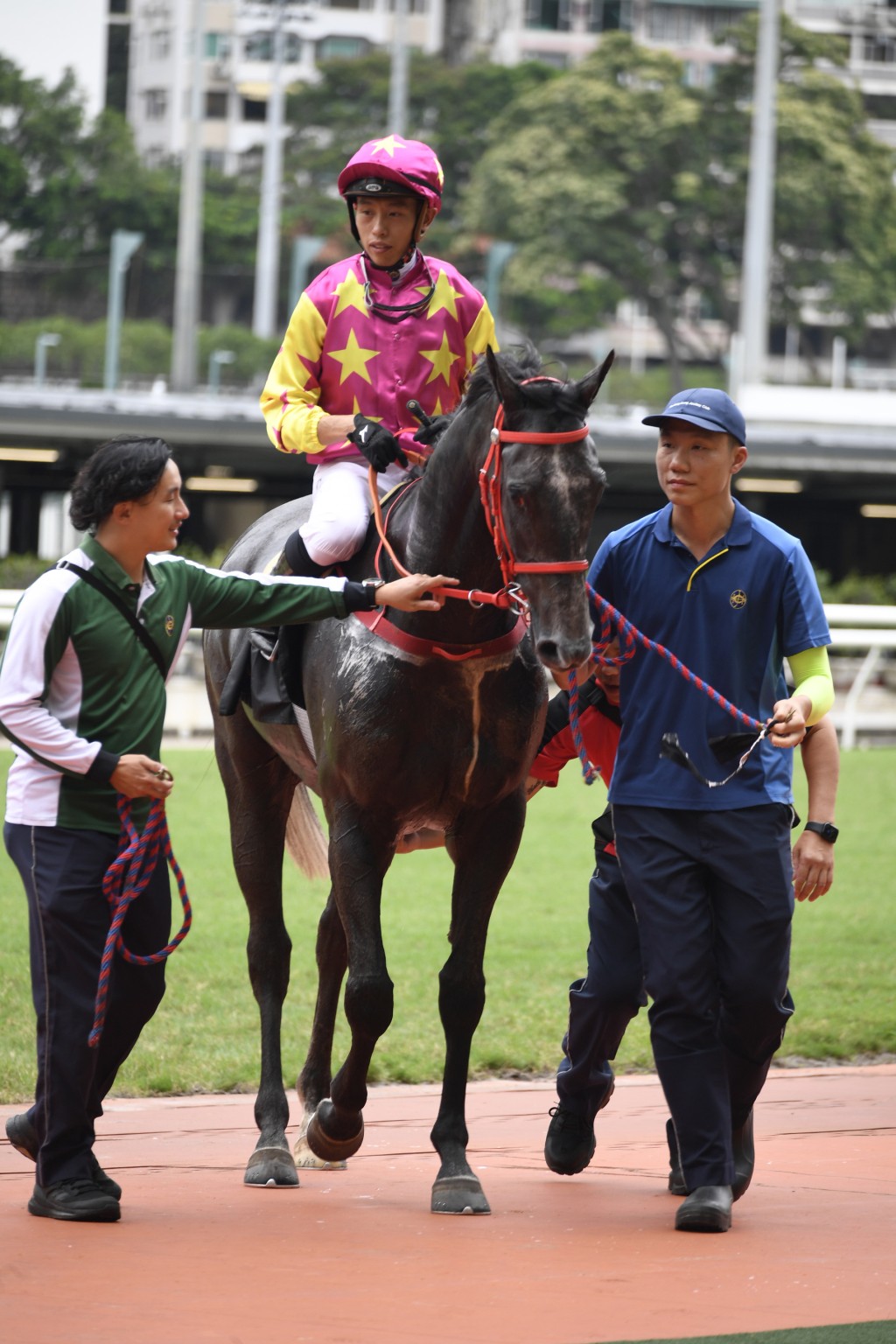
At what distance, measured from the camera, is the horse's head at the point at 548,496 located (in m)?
3.76

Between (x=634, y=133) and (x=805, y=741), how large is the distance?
48.2 metres

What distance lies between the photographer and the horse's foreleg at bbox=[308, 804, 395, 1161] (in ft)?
14.3

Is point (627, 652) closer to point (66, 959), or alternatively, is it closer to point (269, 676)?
point (269, 676)

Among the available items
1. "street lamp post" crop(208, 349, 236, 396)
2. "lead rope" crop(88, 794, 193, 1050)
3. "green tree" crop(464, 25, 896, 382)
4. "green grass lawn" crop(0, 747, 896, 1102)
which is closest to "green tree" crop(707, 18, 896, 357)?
"green tree" crop(464, 25, 896, 382)

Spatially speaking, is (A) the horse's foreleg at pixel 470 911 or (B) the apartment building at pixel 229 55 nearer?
(A) the horse's foreleg at pixel 470 911

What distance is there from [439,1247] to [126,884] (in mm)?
1018

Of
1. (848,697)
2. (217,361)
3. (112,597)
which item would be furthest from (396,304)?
(217,361)

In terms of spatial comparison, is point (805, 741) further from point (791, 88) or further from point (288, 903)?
point (791, 88)

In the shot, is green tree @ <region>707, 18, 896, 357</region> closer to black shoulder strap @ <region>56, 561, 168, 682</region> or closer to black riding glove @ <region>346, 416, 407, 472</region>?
black riding glove @ <region>346, 416, 407, 472</region>

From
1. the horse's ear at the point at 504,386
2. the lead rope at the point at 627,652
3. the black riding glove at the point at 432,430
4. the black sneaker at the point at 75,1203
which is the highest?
the horse's ear at the point at 504,386

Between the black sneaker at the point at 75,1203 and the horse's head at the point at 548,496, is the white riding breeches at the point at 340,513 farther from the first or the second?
the black sneaker at the point at 75,1203

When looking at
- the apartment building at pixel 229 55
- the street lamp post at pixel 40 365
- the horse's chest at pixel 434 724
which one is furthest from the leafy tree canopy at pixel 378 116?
the horse's chest at pixel 434 724

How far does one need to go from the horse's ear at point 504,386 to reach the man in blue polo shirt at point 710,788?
1.39 feet

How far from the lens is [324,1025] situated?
5129mm
